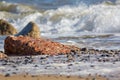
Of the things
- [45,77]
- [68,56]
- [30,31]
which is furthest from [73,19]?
[45,77]

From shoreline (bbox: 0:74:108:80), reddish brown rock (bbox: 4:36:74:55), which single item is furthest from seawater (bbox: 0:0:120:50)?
shoreline (bbox: 0:74:108:80)

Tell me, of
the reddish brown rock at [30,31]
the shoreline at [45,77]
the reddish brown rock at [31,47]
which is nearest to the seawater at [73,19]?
the reddish brown rock at [30,31]

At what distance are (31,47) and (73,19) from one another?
11.1 meters

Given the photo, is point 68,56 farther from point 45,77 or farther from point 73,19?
point 73,19

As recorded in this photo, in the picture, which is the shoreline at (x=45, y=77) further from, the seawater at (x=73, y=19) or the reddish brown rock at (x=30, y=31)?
the reddish brown rock at (x=30, y=31)

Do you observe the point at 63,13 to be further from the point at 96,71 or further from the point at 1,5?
the point at 96,71

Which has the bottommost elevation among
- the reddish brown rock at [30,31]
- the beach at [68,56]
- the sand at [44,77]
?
the sand at [44,77]

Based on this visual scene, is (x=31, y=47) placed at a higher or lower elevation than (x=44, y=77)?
higher

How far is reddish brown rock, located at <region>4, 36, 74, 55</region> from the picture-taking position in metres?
9.82

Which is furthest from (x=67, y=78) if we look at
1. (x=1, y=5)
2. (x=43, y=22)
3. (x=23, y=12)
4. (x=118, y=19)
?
(x=1, y=5)

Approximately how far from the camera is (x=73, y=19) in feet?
68.5

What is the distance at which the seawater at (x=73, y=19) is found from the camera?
13.9m

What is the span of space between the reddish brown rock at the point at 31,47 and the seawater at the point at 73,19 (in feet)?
5.14

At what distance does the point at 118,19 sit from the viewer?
59.0 ft
